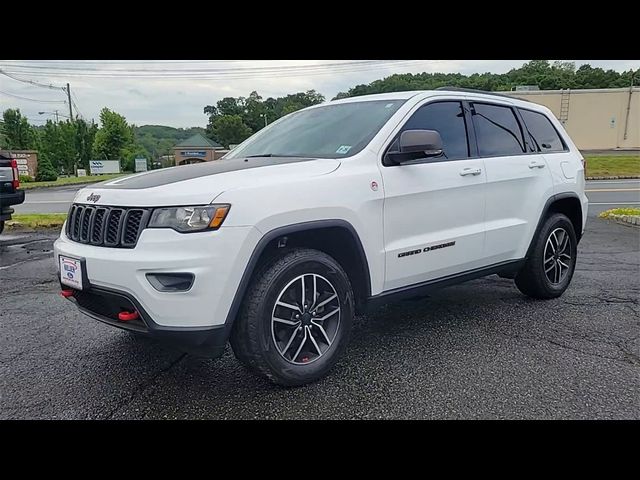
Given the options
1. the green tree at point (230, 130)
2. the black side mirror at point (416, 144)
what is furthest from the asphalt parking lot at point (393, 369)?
the green tree at point (230, 130)

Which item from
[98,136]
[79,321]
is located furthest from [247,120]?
[79,321]

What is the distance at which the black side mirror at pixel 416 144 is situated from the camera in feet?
10.5

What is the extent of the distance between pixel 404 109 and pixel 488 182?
1025 millimetres

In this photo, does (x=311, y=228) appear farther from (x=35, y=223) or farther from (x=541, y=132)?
→ (x=35, y=223)

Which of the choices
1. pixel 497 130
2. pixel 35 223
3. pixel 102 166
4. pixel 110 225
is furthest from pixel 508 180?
pixel 102 166

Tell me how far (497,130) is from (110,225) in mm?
3412

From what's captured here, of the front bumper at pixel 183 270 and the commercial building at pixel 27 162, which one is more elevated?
the commercial building at pixel 27 162

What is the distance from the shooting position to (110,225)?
274 cm

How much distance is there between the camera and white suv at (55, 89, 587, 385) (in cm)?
257

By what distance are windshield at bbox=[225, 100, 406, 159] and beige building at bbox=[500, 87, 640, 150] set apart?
4344cm

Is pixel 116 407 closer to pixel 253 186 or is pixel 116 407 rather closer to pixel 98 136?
pixel 253 186

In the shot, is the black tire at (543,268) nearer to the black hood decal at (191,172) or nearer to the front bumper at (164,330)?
the black hood decal at (191,172)

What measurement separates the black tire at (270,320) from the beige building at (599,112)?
4467 centimetres

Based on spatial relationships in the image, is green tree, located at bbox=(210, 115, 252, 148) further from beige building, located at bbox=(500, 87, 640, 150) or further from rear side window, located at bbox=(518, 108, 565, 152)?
rear side window, located at bbox=(518, 108, 565, 152)
